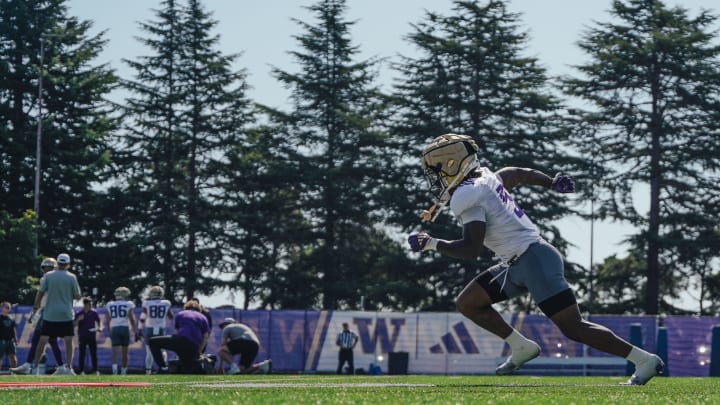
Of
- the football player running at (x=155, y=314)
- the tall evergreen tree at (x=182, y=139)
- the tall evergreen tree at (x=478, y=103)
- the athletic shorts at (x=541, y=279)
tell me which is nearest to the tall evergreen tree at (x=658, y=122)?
the tall evergreen tree at (x=478, y=103)

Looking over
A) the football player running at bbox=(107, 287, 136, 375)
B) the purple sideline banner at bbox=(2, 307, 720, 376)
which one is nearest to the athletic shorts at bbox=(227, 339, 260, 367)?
the football player running at bbox=(107, 287, 136, 375)

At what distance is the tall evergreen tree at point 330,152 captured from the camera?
52.3 meters

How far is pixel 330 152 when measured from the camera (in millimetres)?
52531

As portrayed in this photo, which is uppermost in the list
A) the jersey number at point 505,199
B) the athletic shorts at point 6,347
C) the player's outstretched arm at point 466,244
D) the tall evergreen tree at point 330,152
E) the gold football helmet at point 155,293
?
the tall evergreen tree at point 330,152

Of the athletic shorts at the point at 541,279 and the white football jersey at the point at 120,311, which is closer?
the athletic shorts at the point at 541,279

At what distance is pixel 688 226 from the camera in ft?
A: 167

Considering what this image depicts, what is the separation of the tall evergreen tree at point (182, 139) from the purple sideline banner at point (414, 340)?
17.4 meters

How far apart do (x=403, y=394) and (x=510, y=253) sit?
65.2 inches

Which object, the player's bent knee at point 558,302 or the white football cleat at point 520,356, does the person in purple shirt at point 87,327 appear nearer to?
the white football cleat at point 520,356

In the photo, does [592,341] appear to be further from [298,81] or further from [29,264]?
[298,81]

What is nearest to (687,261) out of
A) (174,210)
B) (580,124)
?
(580,124)

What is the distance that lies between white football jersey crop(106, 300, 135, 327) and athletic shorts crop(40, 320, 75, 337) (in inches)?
191

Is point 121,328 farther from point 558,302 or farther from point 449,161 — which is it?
point 558,302

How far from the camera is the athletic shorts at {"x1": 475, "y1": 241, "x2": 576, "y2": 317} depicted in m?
8.52
